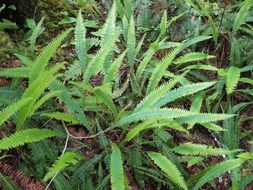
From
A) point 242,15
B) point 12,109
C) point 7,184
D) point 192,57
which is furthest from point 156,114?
point 242,15

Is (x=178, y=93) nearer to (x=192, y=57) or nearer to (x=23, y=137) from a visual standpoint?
(x=192, y=57)

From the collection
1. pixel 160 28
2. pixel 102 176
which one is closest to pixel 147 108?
pixel 102 176

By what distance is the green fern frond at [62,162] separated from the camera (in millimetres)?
2671

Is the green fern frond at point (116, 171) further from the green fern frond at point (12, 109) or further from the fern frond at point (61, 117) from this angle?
the green fern frond at point (12, 109)

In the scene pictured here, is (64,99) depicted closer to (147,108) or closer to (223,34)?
(147,108)

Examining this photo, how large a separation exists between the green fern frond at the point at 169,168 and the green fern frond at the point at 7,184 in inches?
39.1

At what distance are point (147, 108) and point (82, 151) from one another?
63cm

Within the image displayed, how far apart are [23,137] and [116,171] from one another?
0.64m

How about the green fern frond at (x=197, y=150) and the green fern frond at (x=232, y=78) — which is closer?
the green fern frond at (x=197, y=150)

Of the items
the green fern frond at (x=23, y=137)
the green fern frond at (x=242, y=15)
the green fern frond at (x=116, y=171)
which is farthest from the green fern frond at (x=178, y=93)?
the green fern frond at (x=242, y=15)

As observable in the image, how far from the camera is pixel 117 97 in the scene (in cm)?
379

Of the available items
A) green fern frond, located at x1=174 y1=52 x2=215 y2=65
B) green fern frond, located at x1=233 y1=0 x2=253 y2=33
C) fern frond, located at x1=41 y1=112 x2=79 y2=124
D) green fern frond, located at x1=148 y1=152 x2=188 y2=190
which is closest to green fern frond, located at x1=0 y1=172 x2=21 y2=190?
fern frond, located at x1=41 y1=112 x2=79 y2=124

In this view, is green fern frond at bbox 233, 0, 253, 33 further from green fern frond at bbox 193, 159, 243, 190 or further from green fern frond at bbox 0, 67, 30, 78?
green fern frond at bbox 0, 67, 30, 78

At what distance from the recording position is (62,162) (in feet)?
9.05
